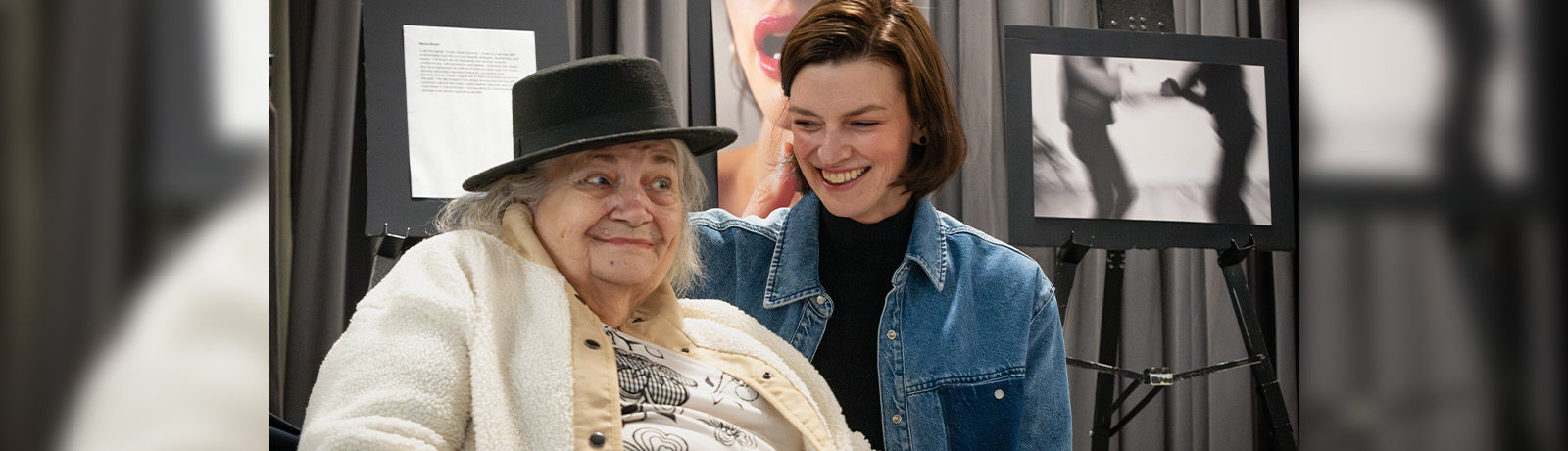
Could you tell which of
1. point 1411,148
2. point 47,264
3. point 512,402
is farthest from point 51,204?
point 512,402

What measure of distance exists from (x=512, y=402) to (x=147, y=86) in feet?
4.43

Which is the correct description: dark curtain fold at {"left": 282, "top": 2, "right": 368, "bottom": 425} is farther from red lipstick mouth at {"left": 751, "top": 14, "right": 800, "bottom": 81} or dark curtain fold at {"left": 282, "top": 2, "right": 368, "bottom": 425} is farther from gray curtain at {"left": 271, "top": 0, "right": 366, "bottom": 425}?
red lipstick mouth at {"left": 751, "top": 14, "right": 800, "bottom": 81}

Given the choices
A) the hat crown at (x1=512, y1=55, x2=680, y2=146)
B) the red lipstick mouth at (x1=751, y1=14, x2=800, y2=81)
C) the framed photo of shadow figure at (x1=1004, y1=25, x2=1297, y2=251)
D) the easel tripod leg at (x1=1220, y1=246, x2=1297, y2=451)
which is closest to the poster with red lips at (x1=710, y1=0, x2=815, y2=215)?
the red lipstick mouth at (x1=751, y1=14, x2=800, y2=81)

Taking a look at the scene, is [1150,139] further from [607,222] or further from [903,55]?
[607,222]

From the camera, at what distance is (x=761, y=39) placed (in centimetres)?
Result: 363

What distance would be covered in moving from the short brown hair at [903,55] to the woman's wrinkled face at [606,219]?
1.28ft

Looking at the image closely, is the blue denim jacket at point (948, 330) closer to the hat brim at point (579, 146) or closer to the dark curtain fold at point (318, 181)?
the hat brim at point (579, 146)

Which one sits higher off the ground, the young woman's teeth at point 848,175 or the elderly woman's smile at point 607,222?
the young woman's teeth at point 848,175

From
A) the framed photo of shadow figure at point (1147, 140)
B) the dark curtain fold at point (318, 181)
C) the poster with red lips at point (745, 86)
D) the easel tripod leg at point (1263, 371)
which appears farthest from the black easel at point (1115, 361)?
the dark curtain fold at point (318, 181)

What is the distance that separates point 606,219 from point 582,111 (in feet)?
0.52

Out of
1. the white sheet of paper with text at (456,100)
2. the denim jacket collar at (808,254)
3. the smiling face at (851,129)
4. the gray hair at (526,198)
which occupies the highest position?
the white sheet of paper with text at (456,100)

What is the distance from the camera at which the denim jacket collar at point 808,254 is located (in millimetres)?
1905

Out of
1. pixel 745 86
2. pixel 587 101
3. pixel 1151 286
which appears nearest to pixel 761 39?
pixel 745 86

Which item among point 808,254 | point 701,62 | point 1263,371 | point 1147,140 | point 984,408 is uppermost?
point 701,62
